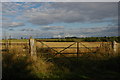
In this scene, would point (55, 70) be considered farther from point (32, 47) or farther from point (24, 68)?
point (32, 47)

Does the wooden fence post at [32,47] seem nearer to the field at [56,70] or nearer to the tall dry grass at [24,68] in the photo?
the field at [56,70]

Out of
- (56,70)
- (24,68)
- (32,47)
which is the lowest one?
(56,70)

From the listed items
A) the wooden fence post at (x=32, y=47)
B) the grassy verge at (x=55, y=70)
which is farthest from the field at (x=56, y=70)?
the wooden fence post at (x=32, y=47)

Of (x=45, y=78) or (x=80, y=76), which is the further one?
(x=80, y=76)

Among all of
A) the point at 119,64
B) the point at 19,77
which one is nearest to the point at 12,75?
the point at 19,77

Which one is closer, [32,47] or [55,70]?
[55,70]

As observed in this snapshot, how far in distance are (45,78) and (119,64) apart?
14.5 ft

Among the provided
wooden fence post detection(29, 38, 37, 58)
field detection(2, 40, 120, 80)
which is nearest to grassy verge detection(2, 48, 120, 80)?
field detection(2, 40, 120, 80)

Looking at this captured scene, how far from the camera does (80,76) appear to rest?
5992mm

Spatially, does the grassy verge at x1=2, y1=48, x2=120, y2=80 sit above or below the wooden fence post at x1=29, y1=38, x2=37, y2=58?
below

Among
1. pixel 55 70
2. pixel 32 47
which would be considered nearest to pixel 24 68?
pixel 55 70

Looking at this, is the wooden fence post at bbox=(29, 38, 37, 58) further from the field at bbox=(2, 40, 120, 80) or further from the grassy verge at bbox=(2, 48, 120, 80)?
the grassy verge at bbox=(2, 48, 120, 80)

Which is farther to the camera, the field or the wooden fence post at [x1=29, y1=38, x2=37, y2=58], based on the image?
the wooden fence post at [x1=29, y1=38, x2=37, y2=58]

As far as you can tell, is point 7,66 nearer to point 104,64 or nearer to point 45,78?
point 45,78
